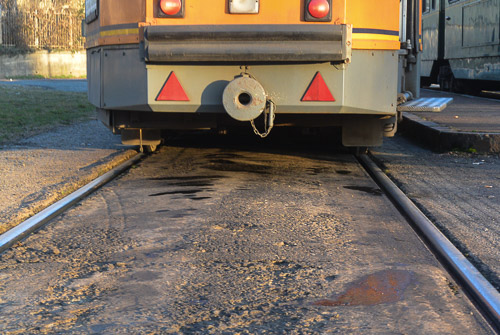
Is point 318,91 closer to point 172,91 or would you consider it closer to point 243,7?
point 243,7

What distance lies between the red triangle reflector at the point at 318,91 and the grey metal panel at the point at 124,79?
133cm

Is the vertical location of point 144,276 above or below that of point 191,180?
below

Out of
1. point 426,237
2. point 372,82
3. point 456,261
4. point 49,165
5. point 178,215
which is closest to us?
point 456,261

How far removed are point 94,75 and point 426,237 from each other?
382cm

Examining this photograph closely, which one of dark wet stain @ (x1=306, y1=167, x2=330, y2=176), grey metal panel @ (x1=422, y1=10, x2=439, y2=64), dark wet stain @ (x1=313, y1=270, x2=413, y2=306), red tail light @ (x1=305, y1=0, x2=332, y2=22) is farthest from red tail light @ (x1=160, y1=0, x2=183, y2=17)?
grey metal panel @ (x1=422, y1=10, x2=439, y2=64)

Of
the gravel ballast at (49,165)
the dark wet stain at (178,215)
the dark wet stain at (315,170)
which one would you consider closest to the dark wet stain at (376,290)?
the dark wet stain at (178,215)

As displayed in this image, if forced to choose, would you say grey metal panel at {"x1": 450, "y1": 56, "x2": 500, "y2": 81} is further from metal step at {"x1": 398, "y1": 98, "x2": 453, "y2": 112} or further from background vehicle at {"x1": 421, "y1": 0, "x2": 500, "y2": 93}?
metal step at {"x1": 398, "y1": 98, "x2": 453, "y2": 112}

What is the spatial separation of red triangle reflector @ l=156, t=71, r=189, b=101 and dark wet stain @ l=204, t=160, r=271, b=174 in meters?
1.26

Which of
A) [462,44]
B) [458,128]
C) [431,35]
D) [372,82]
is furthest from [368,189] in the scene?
[431,35]

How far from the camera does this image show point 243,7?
19.7 ft

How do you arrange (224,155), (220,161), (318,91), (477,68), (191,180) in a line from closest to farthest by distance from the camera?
(318,91)
(191,180)
(220,161)
(224,155)
(477,68)

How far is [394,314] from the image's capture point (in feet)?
10.7

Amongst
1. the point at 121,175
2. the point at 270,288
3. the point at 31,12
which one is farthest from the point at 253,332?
the point at 31,12

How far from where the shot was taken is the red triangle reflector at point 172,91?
6141mm
